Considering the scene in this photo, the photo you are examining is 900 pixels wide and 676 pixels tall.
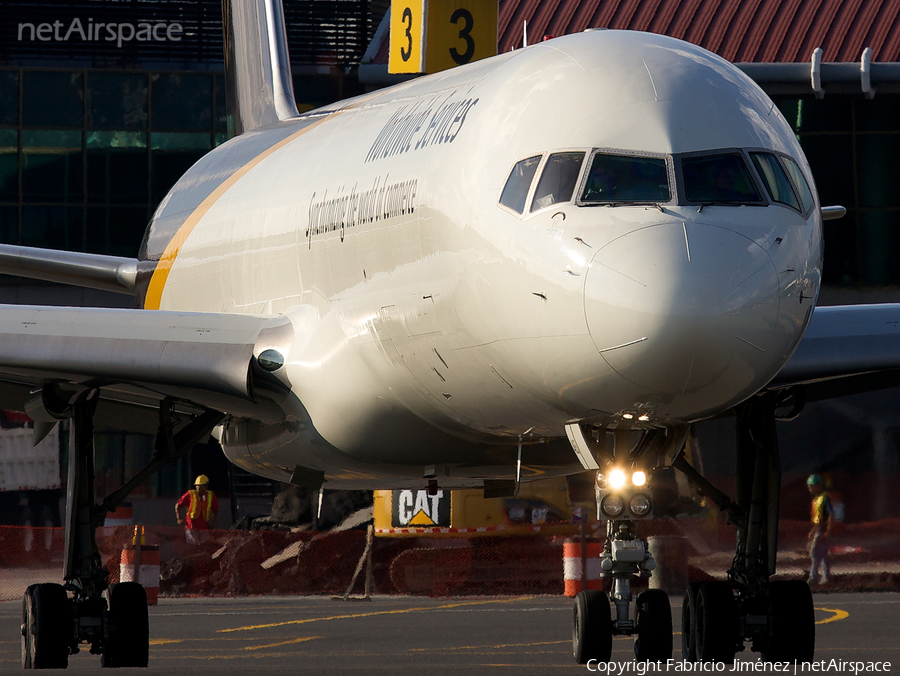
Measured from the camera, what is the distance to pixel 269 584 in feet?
90.7

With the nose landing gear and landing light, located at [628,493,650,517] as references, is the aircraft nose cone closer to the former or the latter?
landing light, located at [628,493,650,517]

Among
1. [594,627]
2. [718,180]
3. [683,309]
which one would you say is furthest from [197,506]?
[683,309]

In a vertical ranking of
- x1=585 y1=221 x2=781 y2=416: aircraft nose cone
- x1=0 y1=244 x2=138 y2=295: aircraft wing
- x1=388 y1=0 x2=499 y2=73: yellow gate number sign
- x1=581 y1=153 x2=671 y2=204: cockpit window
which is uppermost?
x1=388 y1=0 x2=499 y2=73: yellow gate number sign

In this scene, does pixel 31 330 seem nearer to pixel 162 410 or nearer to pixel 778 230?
pixel 162 410

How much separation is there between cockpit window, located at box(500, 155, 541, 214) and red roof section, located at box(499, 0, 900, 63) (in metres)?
27.7

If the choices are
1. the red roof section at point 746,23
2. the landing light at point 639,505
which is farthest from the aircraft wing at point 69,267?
the red roof section at point 746,23

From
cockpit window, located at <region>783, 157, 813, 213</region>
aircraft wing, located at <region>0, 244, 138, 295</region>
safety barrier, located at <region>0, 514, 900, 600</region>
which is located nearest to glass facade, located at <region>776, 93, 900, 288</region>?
safety barrier, located at <region>0, 514, 900, 600</region>

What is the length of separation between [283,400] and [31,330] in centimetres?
236

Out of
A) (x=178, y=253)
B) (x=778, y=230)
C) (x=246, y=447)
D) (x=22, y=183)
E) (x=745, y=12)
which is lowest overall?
(x=246, y=447)

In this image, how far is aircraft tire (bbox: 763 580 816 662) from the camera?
46.1ft

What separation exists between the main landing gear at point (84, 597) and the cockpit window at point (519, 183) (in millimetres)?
5220

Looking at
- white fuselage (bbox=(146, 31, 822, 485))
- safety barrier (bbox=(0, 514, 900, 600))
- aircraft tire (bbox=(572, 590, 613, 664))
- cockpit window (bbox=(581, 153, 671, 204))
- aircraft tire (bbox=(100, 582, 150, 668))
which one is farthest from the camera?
safety barrier (bbox=(0, 514, 900, 600))

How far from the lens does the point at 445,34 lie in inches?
1177

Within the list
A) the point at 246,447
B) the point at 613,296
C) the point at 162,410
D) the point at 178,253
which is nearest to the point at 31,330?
the point at 162,410
